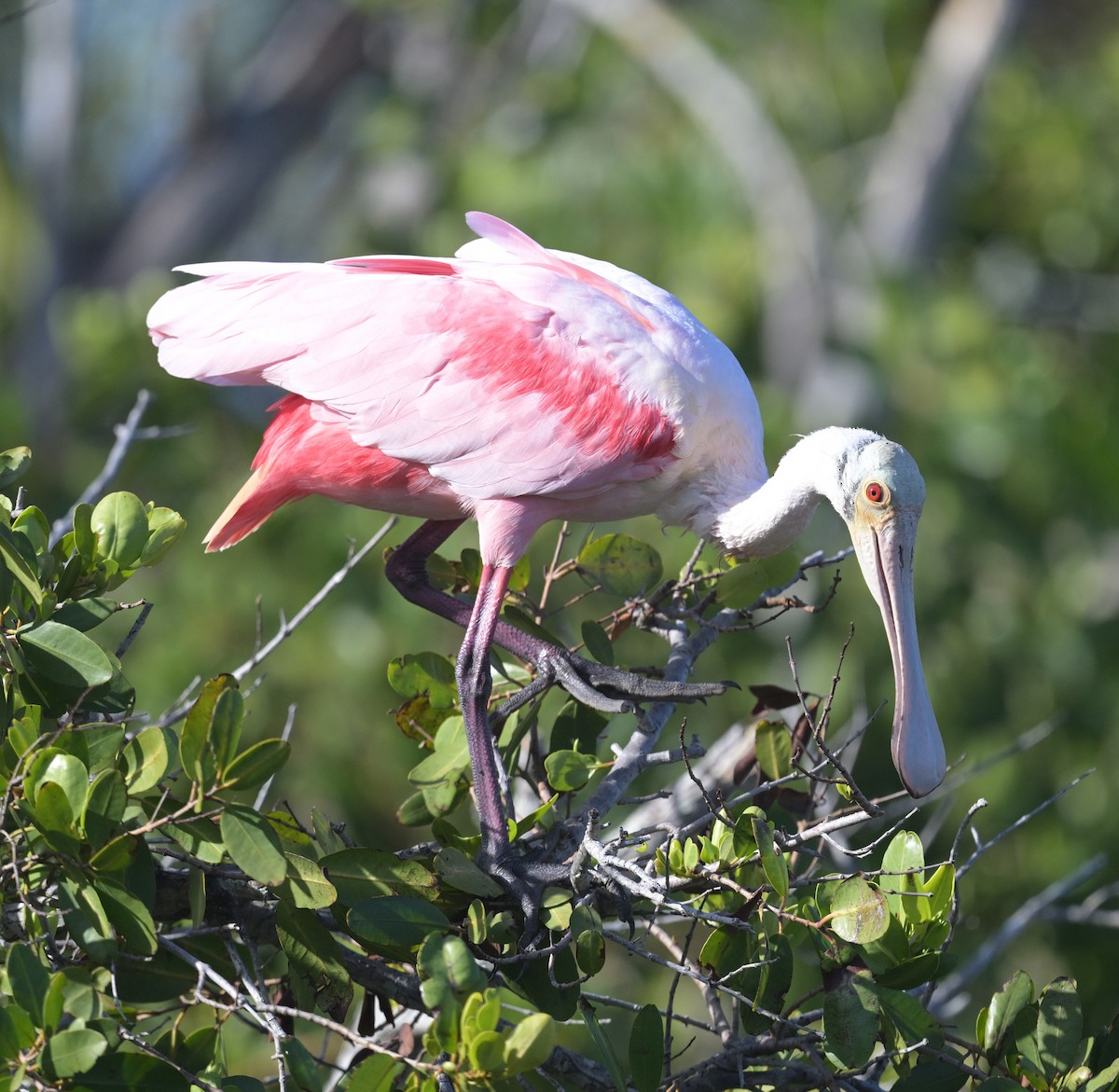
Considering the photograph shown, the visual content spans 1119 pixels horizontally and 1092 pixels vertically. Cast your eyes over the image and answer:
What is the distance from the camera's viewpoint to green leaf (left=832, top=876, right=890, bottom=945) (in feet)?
7.94

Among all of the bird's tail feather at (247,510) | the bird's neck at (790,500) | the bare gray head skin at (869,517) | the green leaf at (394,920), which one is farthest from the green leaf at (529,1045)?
the bird's tail feather at (247,510)

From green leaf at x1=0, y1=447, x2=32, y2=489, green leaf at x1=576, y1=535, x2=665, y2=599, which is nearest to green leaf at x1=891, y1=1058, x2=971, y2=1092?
green leaf at x1=576, y1=535, x2=665, y2=599

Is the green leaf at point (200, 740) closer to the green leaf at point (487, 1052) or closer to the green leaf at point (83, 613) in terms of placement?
the green leaf at point (83, 613)

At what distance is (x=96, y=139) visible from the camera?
13680 mm

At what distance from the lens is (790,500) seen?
337 cm

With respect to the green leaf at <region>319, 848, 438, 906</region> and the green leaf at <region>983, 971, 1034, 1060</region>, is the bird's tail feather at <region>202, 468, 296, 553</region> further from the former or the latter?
the green leaf at <region>983, 971, 1034, 1060</region>

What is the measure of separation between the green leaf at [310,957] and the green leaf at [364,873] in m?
0.07

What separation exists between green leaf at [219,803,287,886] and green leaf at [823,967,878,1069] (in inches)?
35.6

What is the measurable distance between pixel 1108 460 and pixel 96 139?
30.2 ft

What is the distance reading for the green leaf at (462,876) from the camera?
2.62 metres

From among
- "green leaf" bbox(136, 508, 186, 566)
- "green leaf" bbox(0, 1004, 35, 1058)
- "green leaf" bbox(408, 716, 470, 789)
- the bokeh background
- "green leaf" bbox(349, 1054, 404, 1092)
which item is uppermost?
"green leaf" bbox(136, 508, 186, 566)

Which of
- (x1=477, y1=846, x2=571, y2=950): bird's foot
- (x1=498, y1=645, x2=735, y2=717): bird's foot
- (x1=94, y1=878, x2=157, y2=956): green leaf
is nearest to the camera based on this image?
(x1=94, y1=878, x2=157, y2=956): green leaf

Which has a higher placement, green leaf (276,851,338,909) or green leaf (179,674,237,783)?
green leaf (179,674,237,783)

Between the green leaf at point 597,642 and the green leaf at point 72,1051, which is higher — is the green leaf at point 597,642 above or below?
below
